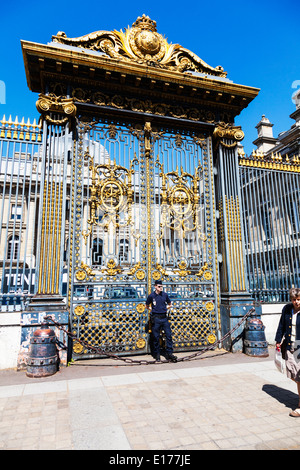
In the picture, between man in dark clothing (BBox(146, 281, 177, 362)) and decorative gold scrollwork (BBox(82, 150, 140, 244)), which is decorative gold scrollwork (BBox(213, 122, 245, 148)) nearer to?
decorative gold scrollwork (BBox(82, 150, 140, 244))

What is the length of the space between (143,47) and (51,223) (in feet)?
17.7

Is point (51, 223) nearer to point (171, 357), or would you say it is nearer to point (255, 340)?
point (171, 357)

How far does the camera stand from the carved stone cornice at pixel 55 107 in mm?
6848

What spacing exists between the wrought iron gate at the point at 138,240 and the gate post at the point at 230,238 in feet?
0.89

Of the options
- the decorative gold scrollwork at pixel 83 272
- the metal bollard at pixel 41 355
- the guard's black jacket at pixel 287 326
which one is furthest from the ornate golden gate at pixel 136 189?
the guard's black jacket at pixel 287 326

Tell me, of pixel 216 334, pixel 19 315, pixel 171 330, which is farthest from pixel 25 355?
pixel 216 334

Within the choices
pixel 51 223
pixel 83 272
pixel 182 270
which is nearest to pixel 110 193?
pixel 51 223

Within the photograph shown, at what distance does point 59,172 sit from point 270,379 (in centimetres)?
604

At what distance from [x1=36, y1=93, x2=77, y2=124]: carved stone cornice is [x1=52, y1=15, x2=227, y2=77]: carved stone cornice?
60.4 inches

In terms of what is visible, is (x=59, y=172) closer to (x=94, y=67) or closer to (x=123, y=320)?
(x=94, y=67)

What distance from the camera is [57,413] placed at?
12.4ft

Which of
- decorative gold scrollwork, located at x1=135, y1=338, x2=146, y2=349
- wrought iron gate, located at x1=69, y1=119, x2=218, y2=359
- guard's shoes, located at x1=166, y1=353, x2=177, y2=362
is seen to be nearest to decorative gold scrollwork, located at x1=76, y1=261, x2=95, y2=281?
wrought iron gate, located at x1=69, y1=119, x2=218, y2=359

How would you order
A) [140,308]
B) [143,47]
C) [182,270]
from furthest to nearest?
[143,47] < [182,270] < [140,308]

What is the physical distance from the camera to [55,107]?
6.94 metres
